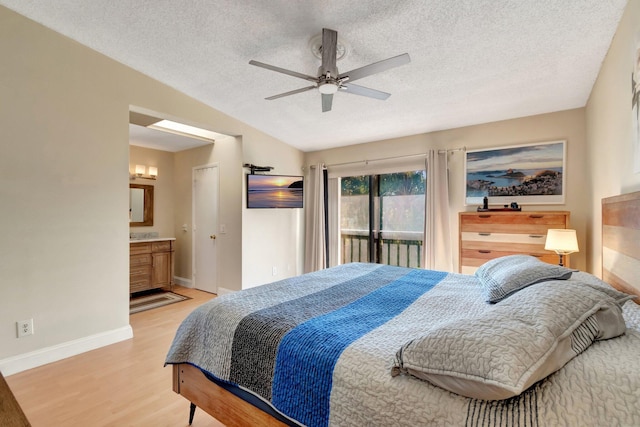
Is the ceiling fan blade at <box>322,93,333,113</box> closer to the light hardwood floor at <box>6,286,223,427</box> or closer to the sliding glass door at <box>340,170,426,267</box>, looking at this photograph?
the sliding glass door at <box>340,170,426,267</box>

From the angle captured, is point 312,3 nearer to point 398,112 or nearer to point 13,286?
point 398,112

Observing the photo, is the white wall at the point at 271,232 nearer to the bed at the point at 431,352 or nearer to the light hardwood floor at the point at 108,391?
the light hardwood floor at the point at 108,391

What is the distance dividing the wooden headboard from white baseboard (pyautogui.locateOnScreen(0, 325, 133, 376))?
13.5ft

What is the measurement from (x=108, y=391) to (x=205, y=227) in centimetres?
311

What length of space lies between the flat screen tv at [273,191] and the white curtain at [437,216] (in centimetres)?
202

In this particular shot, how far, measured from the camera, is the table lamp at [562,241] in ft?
8.79

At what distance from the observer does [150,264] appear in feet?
15.4

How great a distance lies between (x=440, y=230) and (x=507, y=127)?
149 cm

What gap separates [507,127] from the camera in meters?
3.60

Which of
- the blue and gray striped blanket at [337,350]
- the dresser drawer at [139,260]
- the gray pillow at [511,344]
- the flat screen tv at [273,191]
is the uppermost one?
the flat screen tv at [273,191]

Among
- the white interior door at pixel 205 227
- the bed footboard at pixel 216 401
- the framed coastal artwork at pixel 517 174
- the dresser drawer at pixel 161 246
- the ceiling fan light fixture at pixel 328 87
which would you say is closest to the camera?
the bed footboard at pixel 216 401

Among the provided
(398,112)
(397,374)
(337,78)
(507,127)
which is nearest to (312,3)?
(337,78)

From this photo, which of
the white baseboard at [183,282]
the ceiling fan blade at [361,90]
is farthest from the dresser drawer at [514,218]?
the white baseboard at [183,282]

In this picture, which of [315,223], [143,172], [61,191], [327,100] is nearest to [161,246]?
[143,172]
